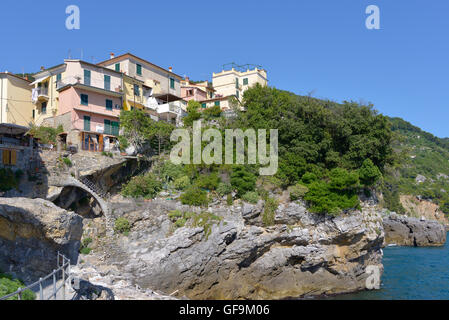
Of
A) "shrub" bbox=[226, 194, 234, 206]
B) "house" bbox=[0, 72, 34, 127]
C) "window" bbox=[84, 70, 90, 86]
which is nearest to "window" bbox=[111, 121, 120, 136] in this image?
"window" bbox=[84, 70, 90, 86]

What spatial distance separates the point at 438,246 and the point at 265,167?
41987 millimetres

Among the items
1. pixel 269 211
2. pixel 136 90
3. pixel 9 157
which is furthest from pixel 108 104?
pixel 269 211

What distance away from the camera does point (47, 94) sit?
37656mm

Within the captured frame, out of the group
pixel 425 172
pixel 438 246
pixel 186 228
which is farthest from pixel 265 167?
pixel 425 172

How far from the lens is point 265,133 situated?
34219 millimetres

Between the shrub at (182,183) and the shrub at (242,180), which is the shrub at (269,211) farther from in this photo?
the shrub at (182,183)

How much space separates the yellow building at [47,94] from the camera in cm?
3650

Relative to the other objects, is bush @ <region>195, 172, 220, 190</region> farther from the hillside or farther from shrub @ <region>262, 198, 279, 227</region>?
the hillside

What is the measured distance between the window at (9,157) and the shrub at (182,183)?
12457 millimetres

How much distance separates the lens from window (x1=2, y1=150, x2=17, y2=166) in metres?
24.3

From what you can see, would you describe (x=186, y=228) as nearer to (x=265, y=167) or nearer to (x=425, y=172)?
(x=265, y=167)

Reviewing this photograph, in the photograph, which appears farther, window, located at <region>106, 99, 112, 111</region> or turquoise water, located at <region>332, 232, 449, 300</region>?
window, located at <region>106, 99, 112, 111</region>

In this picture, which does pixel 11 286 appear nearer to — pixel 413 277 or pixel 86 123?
pixel 86 123

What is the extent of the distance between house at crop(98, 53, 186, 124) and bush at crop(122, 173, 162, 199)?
1239 centimetres
